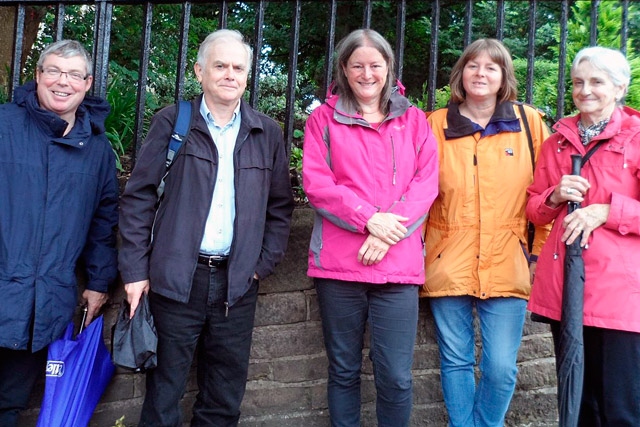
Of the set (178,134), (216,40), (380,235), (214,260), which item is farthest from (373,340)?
(216,40)

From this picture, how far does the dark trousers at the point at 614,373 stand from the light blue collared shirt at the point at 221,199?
5.75ft

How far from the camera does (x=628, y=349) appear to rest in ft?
8.79

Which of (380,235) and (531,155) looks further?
(531,155)

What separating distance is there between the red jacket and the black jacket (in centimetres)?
141

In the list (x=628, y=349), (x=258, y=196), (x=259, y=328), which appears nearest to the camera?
(x=628, y=349)

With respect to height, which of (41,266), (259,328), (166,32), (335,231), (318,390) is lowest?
(318,390)

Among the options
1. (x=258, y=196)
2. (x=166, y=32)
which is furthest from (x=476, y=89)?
(x=166, y=32)

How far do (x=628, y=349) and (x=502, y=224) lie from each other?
0.85 meters

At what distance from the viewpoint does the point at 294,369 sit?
12.2 ft

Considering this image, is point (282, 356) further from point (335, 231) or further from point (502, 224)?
point (502, 224)

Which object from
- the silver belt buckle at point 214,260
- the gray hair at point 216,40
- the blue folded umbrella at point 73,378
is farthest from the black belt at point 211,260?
the gray hair at point 216,40

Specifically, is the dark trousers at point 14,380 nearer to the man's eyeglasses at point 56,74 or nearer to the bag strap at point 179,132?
the bag strap at point 179,132

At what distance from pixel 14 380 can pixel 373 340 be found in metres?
1.80

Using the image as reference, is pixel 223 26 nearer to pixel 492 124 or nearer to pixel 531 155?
pixel 492 124
